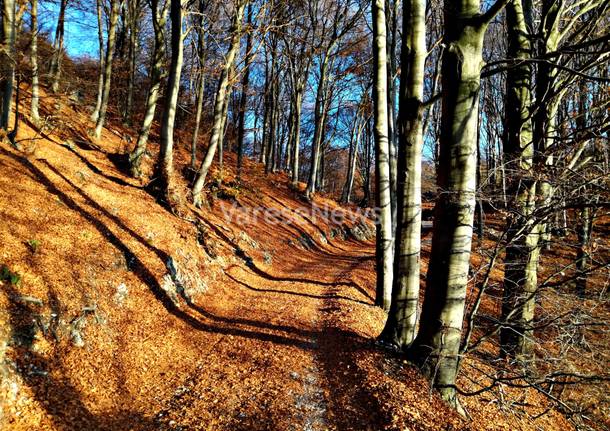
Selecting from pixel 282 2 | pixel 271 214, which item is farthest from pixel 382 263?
pixel 282 2

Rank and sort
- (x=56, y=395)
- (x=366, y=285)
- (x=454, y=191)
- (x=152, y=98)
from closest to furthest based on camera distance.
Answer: (x=56, y=395) < (x=454, y=191) < (x=366, y=285) < (x=152, y=98)

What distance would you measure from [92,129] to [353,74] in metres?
16.1

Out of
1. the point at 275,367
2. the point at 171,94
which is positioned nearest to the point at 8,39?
the point at 171,94

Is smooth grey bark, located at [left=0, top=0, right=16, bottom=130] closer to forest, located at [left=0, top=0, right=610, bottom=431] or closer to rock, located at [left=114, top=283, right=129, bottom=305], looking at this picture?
forest, located at [left=0, top=0, right=610, bottom=431]

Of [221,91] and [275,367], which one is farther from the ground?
[221,91]

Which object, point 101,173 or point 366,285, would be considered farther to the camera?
point 366,285

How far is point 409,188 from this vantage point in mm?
5188

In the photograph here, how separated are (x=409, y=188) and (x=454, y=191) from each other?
1.40 metres

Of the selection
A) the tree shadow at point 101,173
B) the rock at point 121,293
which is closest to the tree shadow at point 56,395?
the rock at point 121,293

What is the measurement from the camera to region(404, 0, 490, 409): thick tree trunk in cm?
382

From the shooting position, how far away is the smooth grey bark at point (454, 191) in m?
3.81

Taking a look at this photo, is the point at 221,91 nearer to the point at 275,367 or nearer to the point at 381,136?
the point at 381,136

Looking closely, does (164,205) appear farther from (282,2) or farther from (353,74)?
(353,74)

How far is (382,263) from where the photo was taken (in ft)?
25.5
